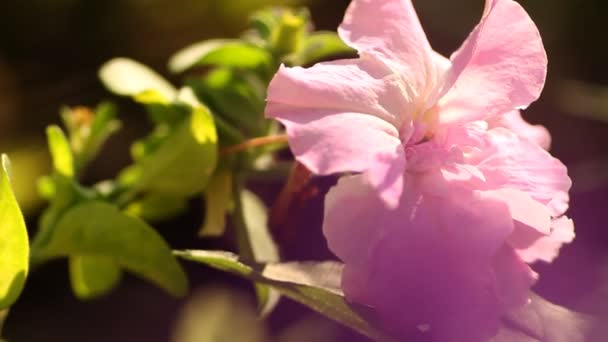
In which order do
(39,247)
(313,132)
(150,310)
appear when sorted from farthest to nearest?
(150,310), (39,247), (313,132)

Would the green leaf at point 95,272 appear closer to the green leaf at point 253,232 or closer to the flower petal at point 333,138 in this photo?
the green leaf at point 253,232

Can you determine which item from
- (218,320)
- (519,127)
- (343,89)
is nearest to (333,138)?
(343,89)

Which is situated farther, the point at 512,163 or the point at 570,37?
the point at 570,37

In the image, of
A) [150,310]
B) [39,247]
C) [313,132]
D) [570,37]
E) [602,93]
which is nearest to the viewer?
[313,132]

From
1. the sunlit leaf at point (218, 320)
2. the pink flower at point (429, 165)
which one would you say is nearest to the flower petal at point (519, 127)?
the pink flower at point (429, 165)

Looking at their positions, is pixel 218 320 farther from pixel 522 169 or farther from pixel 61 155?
pixel 522 169

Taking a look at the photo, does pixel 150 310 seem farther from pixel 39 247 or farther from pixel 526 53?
pixel 526 53

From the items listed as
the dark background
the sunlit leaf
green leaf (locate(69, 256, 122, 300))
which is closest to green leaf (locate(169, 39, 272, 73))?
green leaf (locate(69, 256, 122, 300))

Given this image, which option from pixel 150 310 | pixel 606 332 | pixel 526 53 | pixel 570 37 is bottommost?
pixel 150 310

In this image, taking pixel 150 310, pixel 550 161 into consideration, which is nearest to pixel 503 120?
pixel 550 161
